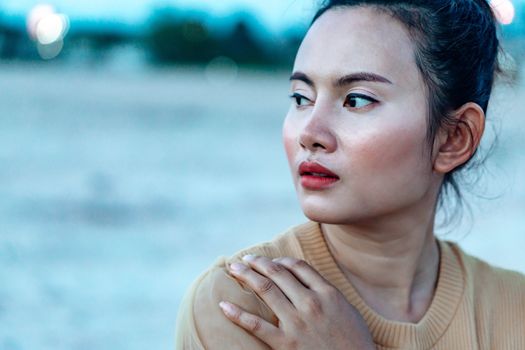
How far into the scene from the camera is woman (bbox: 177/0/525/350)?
219cm

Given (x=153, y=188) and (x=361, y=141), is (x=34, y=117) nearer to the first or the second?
(x=153, y=188)

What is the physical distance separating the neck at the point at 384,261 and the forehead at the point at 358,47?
42 cm

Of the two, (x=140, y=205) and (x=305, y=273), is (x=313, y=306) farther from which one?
A: (x=140, y=205)

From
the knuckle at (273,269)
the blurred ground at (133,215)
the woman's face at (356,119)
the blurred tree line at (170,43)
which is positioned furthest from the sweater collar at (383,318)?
the blurred tree line at (170,43)

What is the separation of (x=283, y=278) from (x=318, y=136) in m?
0.37

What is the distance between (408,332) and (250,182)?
902 cm

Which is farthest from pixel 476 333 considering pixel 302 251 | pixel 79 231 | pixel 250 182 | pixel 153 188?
pixel 250 182

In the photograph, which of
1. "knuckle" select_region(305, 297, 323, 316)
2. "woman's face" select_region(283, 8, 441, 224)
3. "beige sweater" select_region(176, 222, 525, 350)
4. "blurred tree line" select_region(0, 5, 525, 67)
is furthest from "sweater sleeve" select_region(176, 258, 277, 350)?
"blurred tree line" select_region(0, 5, 525, 67)

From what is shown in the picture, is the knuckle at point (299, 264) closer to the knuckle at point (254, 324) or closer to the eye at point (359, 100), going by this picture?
the knuckle at point (254, 324)

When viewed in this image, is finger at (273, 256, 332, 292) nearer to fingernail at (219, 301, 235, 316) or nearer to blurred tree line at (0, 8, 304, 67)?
fingernail at (219, 301, 235, 316)

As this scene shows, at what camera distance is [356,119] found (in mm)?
2342

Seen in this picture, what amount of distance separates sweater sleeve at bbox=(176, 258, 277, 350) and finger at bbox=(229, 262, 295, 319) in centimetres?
4

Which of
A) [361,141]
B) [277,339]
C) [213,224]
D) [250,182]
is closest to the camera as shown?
[277,339]

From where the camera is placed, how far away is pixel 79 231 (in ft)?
26.3
